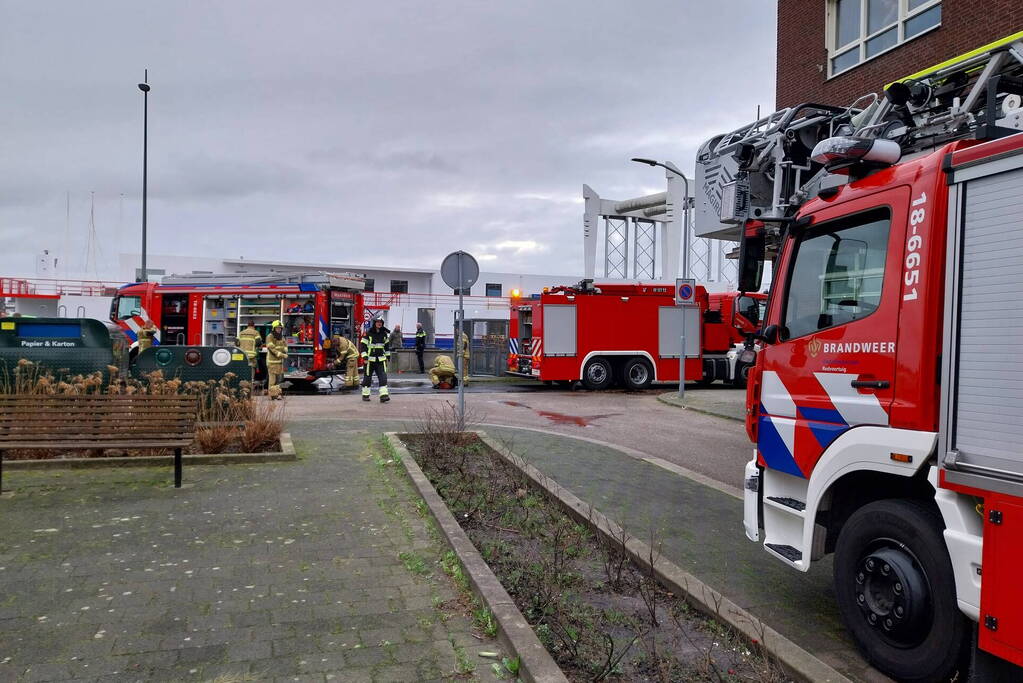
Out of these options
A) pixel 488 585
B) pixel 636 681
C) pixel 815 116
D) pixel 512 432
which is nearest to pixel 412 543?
pixel 488 585

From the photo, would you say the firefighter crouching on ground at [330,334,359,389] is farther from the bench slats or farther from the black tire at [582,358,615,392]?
the bench slats

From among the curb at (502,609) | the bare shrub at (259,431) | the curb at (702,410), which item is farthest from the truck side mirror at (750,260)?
the curb at (702,410)

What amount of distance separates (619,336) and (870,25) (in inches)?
364

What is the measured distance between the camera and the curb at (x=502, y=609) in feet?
11.1

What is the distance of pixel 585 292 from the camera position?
2059 cm

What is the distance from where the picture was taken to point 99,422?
684 cm

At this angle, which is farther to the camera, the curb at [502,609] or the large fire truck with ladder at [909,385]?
the curb at [502,609]

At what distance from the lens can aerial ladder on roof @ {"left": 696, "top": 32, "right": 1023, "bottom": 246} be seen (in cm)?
459

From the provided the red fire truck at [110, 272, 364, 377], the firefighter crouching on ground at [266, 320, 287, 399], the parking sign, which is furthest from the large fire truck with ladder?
the red fire truck at [110, 272, 364, 377]

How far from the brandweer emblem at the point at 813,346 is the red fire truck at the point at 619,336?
623 inches

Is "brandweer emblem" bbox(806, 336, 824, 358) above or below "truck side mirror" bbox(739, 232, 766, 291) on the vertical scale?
below

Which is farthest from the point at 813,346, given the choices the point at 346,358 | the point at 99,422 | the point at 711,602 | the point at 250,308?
the point at 250,308

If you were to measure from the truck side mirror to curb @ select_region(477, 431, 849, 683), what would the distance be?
182 cm

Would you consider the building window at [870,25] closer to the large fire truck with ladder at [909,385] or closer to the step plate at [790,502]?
the large fire truck with ladder at [909,385]
